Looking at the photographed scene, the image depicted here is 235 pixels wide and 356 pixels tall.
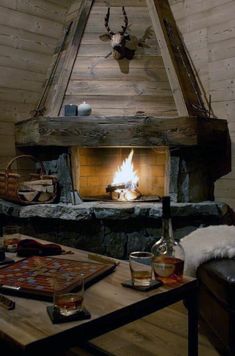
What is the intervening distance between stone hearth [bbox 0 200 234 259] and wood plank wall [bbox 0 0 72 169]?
0.87m

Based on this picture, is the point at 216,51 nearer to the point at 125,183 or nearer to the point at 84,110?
the point at 84,110

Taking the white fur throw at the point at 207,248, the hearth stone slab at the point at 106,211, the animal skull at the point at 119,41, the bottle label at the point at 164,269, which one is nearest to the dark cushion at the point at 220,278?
the white fur throw at the point at 207,248

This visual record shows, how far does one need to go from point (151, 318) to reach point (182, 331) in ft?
0.80

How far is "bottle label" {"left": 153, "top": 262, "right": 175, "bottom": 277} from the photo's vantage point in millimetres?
1391

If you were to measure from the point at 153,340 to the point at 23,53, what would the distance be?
3.21m

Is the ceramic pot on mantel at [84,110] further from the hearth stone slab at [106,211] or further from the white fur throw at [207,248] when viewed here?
the white fur throw at [207,248]

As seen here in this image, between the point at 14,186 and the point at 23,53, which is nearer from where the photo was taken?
the point at 14,186

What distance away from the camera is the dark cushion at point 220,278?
5.62 feet

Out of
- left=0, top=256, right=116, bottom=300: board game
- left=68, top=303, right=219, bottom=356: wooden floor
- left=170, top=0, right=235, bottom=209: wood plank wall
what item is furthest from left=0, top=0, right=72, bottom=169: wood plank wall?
Result: left=0, top=256, right=116, bottom=300: board game

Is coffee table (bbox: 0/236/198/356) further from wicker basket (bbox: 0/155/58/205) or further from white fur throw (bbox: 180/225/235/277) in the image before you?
wicker basket (bbox: 0/155/58/205)

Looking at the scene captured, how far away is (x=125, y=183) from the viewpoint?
3.74m

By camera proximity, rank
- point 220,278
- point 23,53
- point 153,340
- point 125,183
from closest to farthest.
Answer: point 220,278
point 153,340
point 125,183
point 23,53

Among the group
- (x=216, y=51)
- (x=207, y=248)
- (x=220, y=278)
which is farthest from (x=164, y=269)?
(x=216, y=51)

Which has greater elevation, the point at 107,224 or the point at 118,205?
the point at 118,205
